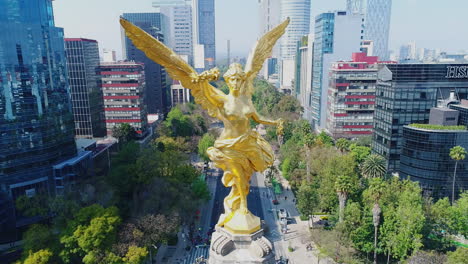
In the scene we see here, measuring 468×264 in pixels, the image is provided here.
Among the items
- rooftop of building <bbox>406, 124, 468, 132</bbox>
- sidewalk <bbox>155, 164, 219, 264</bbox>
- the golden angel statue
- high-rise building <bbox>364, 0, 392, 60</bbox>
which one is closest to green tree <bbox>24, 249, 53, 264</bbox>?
sidewalk <bbox>155, 164, 219, 264</bbox>

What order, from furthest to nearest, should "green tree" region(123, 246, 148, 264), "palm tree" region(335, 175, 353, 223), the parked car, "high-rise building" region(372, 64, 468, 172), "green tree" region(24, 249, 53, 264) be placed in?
"high-rise building" region(372, 64, 468, 172) → the parked car → "palm tree" region(335, 175, 353, 223) → "green tree" region(123, 246, 148, 264) → "green tree" region(24, 249, 53, 264)

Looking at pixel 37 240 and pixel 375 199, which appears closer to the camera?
pixel 37 240

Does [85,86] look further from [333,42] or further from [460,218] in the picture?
[460,218]

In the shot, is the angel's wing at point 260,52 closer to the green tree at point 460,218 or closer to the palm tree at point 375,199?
the palm tree at point 375,199

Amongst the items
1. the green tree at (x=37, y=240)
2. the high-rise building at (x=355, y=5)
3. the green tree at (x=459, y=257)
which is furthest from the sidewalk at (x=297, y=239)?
the high-rise building at (x=355, y=5)

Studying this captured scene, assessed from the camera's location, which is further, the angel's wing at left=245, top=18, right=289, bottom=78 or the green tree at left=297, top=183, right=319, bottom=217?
the green tree at left=297, top=183, right=319, bottom=217

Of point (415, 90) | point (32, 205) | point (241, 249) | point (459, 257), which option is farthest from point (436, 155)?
point (32, 205)

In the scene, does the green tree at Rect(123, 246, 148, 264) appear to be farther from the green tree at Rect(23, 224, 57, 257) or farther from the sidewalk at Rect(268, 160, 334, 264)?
the sidewalk at Rect(268, 160, 334, 264)
